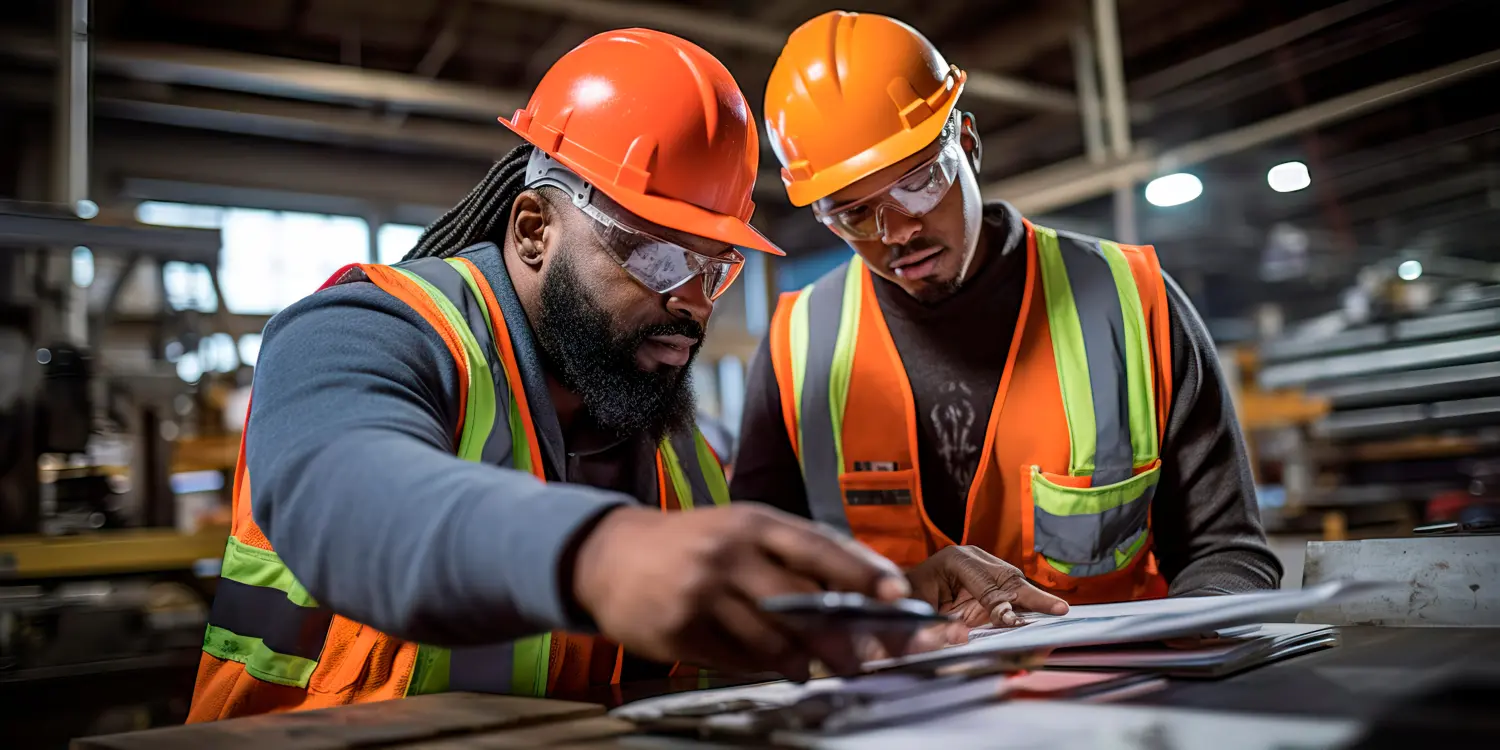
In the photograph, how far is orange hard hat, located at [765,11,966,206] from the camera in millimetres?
1955

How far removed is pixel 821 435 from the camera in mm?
2111

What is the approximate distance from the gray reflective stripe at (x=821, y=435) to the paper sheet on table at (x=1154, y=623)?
0.93 meters

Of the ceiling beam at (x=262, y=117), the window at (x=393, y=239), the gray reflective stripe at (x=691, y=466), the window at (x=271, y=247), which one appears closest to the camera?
the gray reflective stripe at (x=691, y=466)

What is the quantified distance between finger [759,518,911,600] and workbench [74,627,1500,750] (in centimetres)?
10

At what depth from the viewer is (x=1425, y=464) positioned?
6.34 meters

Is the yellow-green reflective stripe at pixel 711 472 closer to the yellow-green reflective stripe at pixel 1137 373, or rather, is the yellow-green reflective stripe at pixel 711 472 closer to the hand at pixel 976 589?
the hand at pixel 976 589

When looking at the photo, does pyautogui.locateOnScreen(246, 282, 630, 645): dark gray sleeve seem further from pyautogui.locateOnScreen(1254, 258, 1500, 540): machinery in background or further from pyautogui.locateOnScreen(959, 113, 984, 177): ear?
pyautogui.locateOnScreen(1254, 258, 1500, 540): machinery in background

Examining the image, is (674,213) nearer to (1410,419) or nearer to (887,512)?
(887,512)

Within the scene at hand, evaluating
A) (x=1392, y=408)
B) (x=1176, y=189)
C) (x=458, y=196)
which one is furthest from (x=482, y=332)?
(x=458, y=196)

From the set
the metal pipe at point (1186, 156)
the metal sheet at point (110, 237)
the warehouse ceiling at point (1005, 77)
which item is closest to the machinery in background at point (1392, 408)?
the warehouse ceiling at point (1005, 77)

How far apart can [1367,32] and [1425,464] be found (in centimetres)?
271

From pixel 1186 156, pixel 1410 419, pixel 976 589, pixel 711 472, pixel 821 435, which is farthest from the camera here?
pixel 1186 156

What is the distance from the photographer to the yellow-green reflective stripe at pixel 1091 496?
1.86 metres

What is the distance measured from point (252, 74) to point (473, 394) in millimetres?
5996
